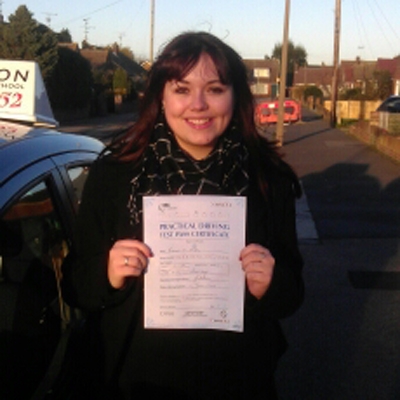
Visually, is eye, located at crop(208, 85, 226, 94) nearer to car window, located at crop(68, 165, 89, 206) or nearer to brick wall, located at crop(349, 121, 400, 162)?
car window, located at crop(68, 165, 89, 206)

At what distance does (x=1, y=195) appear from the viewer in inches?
78.8

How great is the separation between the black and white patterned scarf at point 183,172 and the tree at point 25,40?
90.4 feet

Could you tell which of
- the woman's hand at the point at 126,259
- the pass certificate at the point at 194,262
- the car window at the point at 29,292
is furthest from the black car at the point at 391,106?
the woman's hand at the point at 126,259

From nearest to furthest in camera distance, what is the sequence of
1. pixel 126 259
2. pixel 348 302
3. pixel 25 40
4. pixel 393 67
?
pixel 126 259, pixel 348 302, pixel 25 40, pixel 393 67

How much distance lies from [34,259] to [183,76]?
2.76 ft

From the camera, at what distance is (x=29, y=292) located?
234 cm

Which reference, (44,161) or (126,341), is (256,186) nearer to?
(126,341)

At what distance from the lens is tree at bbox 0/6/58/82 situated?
29281 mm

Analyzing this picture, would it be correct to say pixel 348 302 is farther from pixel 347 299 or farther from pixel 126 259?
pixel 126 259

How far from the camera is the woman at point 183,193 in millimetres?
2068

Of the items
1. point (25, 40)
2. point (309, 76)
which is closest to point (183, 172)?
point (25, 40)

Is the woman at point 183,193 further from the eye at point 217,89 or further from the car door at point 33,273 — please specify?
the car door at point 33,273

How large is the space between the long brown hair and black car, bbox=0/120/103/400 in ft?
1.12

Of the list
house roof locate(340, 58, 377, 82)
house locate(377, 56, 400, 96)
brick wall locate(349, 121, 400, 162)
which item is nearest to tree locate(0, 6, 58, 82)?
brick wall locate(349, 121, 400, 162)
